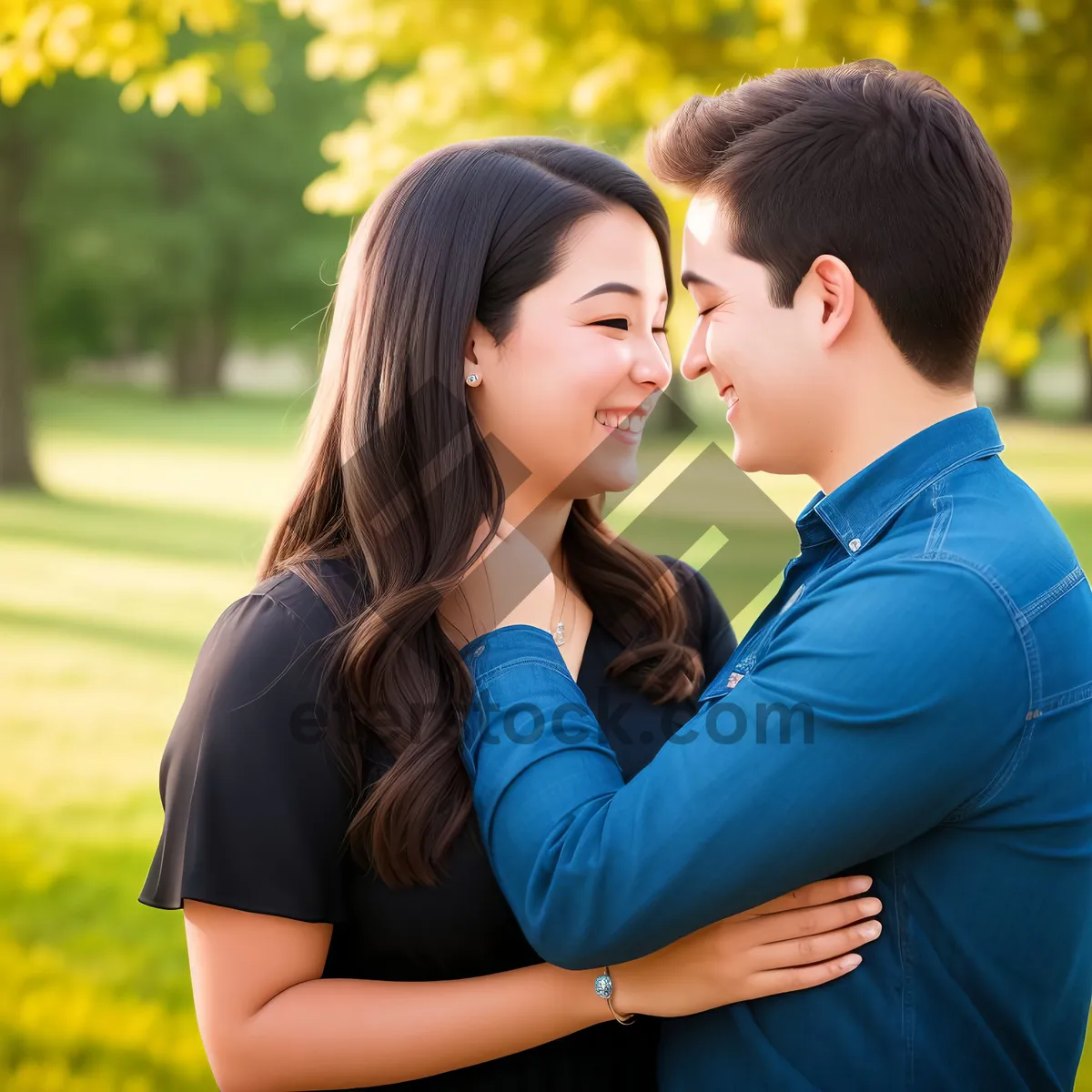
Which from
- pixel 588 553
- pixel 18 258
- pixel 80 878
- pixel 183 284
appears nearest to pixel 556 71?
pixel 588 553

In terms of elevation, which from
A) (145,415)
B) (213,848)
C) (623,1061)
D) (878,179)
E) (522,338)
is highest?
(878,179)

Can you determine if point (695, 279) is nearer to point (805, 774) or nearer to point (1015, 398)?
point (805, 774)

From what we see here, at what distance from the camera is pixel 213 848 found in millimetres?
1992

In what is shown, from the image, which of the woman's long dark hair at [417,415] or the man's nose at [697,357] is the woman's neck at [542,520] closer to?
the woman's long dark hair at [417,415]

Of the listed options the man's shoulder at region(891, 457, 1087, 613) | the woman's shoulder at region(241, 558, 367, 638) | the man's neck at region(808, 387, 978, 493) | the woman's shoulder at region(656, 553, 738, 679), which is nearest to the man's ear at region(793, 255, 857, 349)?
the man's neck at region(808, 387, 978, 493)

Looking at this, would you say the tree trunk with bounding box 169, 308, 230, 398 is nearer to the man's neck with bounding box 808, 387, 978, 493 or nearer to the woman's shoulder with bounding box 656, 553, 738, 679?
the woman's shoulder with bounding box 656, 553, 738, 679

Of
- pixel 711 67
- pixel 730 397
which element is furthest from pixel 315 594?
pixel 711 67

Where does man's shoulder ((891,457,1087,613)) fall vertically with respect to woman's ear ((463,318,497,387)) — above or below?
below

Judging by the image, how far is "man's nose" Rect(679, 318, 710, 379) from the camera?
2.12 m

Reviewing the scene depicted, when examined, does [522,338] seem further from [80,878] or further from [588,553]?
[80,878]

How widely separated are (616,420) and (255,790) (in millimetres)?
1033

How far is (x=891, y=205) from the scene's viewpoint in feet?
6.28

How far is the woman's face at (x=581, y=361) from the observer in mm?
2381

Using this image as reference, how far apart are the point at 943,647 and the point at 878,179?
0.79 m
